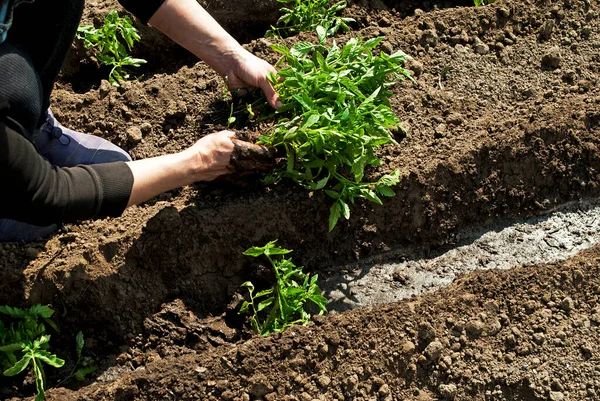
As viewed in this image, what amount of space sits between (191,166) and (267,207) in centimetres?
46

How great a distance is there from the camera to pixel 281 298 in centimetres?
326

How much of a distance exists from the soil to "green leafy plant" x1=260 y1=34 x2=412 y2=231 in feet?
0.54

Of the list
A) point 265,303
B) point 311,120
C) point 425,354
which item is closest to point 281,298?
point 265,303

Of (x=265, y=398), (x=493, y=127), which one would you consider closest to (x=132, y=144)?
(x=265, y=398)

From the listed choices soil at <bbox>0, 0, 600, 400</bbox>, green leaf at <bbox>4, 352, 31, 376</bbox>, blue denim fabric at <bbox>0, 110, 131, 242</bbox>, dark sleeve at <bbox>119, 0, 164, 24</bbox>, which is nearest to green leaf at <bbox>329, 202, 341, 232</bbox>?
soil at <bbox>0, 0, 600, 400</bbox>

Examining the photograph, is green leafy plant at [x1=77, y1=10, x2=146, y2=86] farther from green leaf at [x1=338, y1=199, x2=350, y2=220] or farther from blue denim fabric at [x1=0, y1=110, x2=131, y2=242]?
green leaf at [x1=338, y1=199, x2=350, y2=220]

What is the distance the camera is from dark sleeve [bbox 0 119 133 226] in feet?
8.61

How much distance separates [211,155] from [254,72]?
1.74ft

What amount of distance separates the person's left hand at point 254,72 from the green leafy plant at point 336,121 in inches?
1.6

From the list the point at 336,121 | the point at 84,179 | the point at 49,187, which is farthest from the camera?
the point at 336,121

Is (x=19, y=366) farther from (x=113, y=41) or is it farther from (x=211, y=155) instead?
(x=113, y=41)

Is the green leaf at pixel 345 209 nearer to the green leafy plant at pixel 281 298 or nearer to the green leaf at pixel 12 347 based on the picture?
the green leafy plant at pixel 281 298

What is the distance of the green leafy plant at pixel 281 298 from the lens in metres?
3.27

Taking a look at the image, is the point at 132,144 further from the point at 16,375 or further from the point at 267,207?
the point at 16,375
